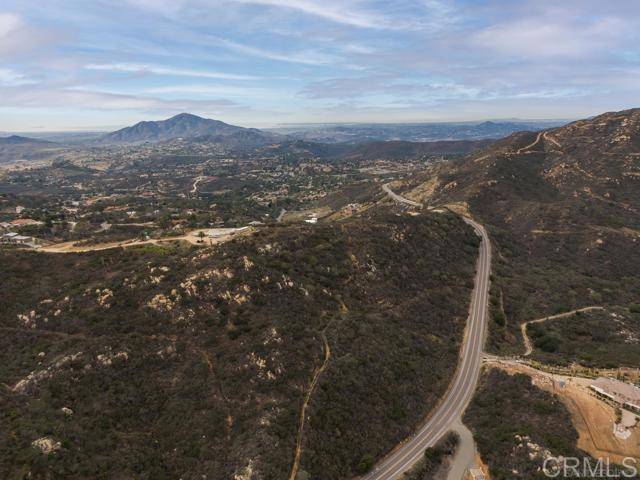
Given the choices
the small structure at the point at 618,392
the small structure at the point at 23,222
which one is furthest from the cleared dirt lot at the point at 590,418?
the small structure at the point at 23,222

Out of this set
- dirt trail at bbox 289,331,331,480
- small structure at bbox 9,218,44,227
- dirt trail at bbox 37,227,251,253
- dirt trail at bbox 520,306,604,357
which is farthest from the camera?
small structure at bbox 9,218,44,227

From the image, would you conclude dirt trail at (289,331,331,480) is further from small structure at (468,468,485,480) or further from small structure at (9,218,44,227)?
small structure at (9,218,44,227)

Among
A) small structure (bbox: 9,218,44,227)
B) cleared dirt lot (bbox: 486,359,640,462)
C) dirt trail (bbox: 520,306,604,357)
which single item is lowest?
dirt trail (bbox: 520,306,604,357)

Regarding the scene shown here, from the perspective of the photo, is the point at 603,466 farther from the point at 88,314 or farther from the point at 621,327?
the point at 88,314

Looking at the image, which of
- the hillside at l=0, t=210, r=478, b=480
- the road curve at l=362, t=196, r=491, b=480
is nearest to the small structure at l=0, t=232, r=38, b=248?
the hillside at l=0, t=210, r=478, b=480

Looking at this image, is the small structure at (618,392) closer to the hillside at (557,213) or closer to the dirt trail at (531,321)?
the dirt trail at (531,321)

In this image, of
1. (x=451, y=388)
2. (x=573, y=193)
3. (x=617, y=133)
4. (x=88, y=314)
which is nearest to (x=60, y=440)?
(x=88, y=314)

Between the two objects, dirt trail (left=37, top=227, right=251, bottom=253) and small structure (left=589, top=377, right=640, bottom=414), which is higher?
dirt trail (left=37, top=227, right=251, bottom=253)
